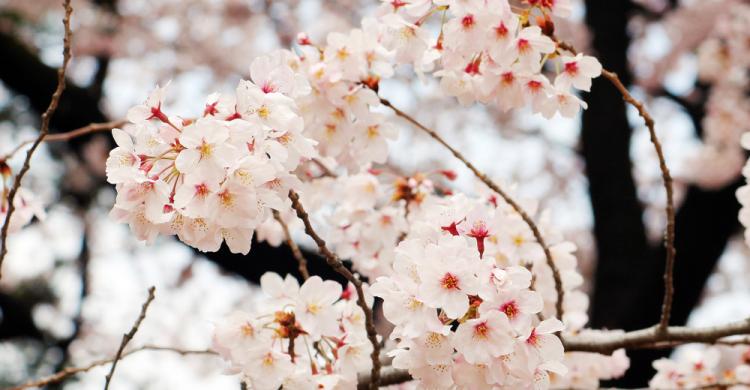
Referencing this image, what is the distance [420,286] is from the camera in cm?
89

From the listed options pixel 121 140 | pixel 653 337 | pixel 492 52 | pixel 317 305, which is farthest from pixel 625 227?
pixel 121 140

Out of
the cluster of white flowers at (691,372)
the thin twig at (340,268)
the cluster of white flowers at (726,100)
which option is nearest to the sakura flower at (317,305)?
the thin twig at (340,268)

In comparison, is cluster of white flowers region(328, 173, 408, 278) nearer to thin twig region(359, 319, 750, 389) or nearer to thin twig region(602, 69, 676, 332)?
thin twig region(359, 319, 750, 389)

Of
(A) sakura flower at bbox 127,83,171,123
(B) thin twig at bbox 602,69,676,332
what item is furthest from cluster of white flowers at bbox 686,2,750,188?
(A) sakura flower at bbox 127,83,171,123

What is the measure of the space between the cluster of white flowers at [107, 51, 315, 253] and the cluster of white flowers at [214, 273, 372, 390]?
25 centimetres

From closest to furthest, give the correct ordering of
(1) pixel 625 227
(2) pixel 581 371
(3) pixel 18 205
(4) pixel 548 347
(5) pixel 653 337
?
1. (4) pixel 548 347
2. (5) pixel 653 337
3. (3) pixel 18 205
4. (2) pixel 581 371
5. (1) pixel 625 227

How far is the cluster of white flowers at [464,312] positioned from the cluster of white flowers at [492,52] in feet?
1.01

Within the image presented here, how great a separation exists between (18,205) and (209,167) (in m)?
0.81

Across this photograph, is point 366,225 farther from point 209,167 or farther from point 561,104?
point 209,167

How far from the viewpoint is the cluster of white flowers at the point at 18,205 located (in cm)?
129

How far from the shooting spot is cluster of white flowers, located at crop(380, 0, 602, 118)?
3.63 ft

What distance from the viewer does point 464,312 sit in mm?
872

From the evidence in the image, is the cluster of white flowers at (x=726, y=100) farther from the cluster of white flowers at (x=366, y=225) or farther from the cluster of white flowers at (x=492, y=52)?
the cluster of white flowers at (x=492, y=52)

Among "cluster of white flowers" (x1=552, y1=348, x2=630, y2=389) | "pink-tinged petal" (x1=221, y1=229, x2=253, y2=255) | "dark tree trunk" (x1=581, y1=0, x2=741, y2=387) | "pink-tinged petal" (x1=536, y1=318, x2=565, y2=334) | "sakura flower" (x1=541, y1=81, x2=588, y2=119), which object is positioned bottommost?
"pink-tinged petal" (x1=536, y1=318, x2=565, y2=334)
